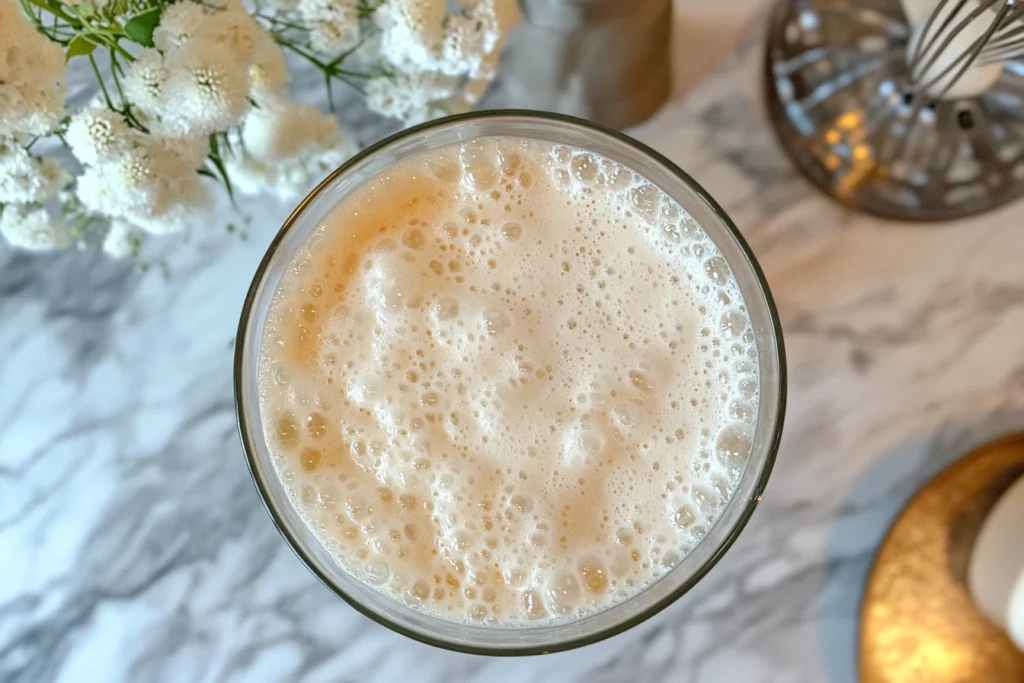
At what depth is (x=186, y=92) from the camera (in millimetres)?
593

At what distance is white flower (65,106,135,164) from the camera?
0.61m

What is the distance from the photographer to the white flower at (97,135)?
608mm

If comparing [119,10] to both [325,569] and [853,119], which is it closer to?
[325,569]

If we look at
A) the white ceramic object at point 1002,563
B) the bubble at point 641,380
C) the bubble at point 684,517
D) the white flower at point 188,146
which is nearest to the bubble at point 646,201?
the bubble at point 641,380

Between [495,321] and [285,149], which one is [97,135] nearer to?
[285,149]

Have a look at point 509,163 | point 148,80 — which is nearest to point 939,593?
point 509,163

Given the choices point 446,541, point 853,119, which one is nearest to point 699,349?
point 446,541

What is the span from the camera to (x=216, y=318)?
0.88 m

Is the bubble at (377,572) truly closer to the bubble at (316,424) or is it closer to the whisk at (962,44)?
the bubble at (316,424)

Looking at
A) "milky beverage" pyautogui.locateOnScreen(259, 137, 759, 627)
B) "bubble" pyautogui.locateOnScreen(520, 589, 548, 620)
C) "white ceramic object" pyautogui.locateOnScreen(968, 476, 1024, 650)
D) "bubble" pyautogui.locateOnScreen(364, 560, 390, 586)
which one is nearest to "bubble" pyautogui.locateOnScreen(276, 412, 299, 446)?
"milky beverage" pyautogui.locateOnScreen(259, 137, 759, 627)

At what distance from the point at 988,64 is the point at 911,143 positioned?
0.11 metres

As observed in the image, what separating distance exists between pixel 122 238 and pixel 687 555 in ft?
1.81

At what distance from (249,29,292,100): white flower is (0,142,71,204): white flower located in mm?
166

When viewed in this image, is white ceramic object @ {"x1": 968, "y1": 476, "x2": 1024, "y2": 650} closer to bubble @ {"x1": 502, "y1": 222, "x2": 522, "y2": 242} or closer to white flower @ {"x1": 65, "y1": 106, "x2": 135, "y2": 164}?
bubble @ {"x1": 502, "y1": 222, "x2": 522, "y2": 242}
